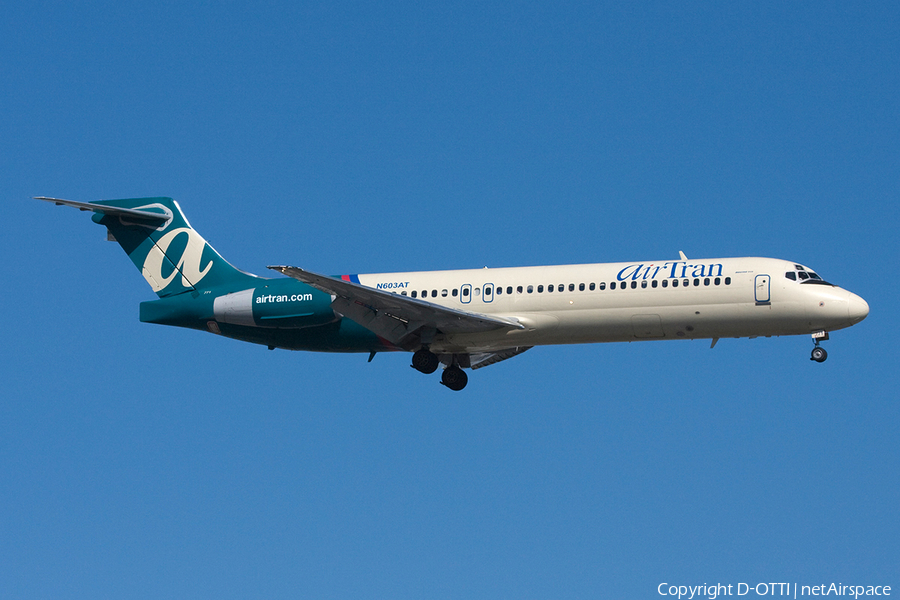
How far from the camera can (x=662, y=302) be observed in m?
33.2

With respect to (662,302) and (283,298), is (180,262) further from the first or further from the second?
(662,302)

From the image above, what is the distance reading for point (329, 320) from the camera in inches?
1412

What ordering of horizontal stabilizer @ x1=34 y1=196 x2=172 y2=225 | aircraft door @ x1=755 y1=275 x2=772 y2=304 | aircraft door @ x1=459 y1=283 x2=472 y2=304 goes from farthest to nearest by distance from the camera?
horizontal stabilizer @ x1=34 y1=196 x2=172 y2=225 → aircraft door @ x1=459 y1=283 x2=472 y2=304 → aircraft door @ x1=755 y1=275 x2=772 y2=304

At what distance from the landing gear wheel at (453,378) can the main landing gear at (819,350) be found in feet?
35.7

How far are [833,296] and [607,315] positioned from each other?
6.20 metres

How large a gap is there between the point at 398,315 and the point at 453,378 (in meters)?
3.90

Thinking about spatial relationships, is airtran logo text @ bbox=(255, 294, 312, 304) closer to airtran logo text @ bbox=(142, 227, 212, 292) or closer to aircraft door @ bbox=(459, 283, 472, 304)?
airtran logo text @ bbox=(142, 227, 212, 292)

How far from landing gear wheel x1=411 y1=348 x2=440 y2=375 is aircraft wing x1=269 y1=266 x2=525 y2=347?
385 mm

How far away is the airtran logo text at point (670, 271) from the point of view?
110ft

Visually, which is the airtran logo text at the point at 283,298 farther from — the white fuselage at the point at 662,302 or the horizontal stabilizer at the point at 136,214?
the horizontal stabilizer at the point at 136,214

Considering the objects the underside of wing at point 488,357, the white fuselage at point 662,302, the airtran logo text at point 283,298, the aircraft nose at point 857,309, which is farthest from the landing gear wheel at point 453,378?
the aircraft nose at point 857,309

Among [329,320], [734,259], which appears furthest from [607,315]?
[329,320]

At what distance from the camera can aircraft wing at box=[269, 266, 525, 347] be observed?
33594 mm

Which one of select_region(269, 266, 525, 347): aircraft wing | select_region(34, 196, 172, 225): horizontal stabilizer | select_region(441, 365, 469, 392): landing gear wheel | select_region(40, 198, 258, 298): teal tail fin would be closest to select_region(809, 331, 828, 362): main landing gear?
select_region(269, 266, 525, 347): aircraft wing
